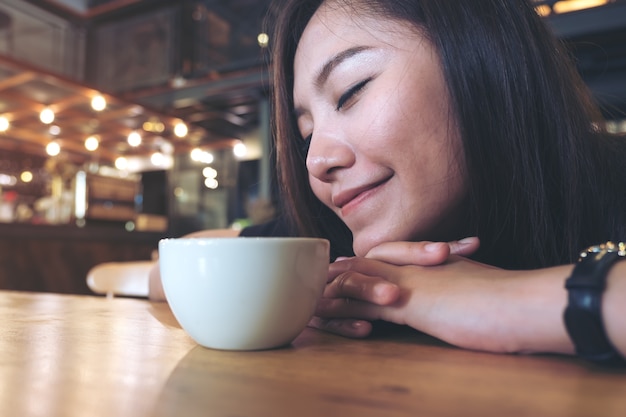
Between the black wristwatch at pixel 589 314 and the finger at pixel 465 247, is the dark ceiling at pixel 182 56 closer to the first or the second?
the finger at pixel 465 247

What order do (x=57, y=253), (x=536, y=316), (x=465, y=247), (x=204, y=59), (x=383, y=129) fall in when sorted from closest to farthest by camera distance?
(x=536, y=316)
(x=465, y=247)
(x=383, y=129)
(x=57, y=253)
(x=204, y=59)

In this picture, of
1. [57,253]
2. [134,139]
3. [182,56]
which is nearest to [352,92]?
[57,253]

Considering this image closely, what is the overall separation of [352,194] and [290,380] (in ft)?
1.97

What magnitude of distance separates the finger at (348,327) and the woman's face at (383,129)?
351mm

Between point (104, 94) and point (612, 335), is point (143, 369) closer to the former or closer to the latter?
point (612, 335)

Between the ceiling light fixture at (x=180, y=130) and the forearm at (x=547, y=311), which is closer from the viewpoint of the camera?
the forearm at (x=547, y=311)

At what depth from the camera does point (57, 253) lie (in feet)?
10.7

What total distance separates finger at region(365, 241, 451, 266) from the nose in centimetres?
26

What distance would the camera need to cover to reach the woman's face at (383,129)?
0.88m

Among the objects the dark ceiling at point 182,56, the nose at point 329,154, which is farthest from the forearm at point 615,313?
the dark ceiling at point 182,56

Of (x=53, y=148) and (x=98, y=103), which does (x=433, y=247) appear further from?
(x=53, y=148)

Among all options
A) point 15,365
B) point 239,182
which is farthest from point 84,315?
point 239,182

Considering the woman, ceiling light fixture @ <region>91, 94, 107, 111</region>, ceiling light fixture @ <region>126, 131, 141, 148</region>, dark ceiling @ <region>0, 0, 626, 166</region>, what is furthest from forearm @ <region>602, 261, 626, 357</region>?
ceiling light fixture @ <region>126, 131, 141, 148</region>

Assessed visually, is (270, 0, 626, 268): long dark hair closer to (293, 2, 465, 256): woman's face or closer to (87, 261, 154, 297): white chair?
(293, 2, 465, 256): woman's face
